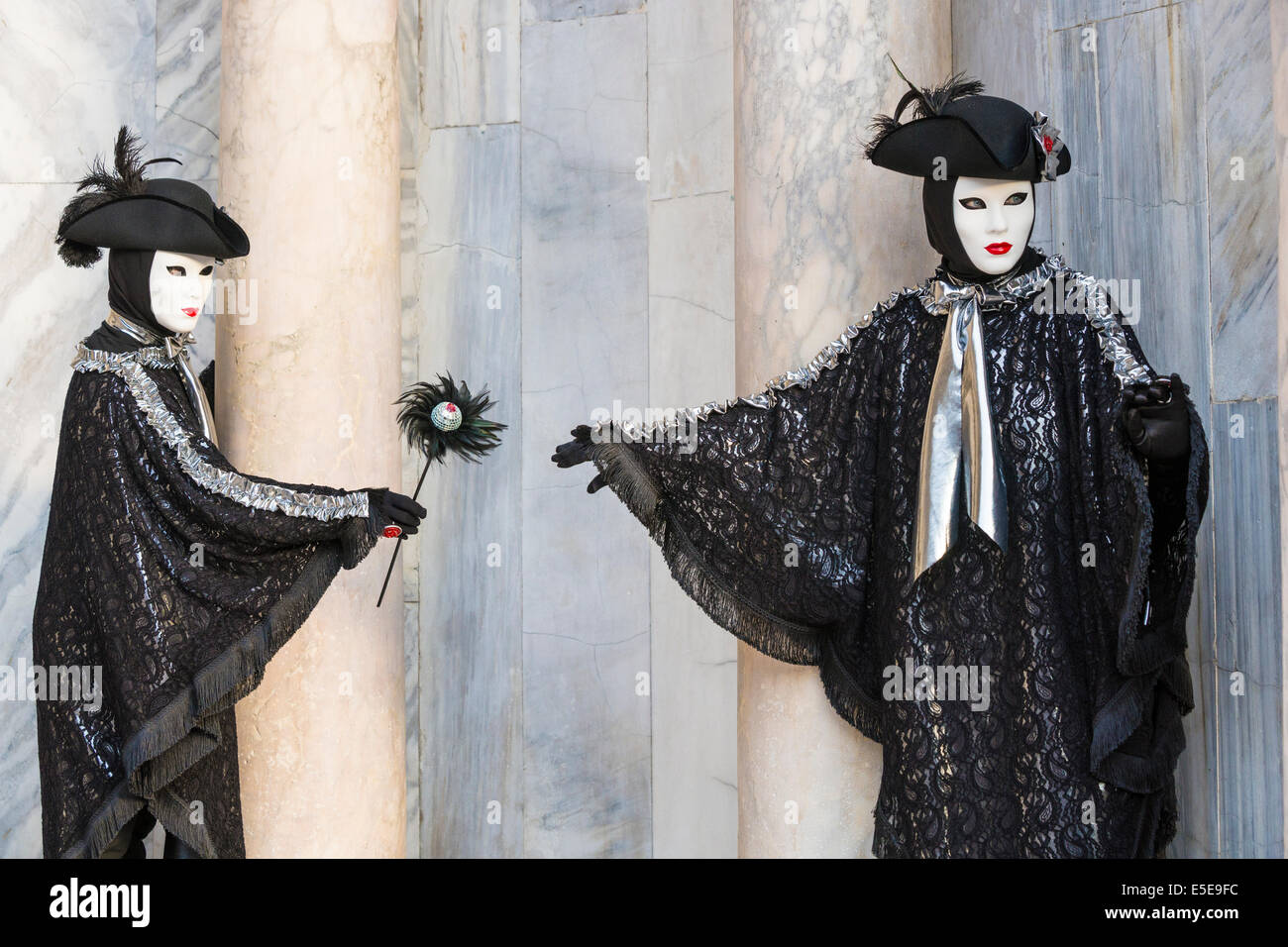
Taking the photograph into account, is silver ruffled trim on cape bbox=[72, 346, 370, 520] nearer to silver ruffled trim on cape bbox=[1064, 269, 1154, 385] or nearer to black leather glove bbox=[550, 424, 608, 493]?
black leather glove bbox=[550, 424, 608, 493]

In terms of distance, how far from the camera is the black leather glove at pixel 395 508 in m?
4.42

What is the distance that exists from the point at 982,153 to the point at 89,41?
4.00m

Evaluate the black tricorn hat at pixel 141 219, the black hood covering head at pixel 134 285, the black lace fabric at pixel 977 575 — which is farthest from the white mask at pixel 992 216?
the black hood covering head at pixel 134 285

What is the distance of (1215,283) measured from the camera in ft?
15.5

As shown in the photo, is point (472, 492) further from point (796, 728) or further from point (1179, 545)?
point (1179, 545)

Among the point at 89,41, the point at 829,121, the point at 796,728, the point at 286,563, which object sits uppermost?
the point at 89,41

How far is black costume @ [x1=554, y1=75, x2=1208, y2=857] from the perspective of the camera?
13.1ft

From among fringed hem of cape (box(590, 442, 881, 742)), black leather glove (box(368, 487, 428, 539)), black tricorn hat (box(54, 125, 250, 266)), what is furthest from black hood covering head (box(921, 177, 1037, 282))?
black tricorn hat (box(54, 125, 250, 266))

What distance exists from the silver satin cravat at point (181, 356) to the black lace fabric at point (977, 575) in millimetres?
1331

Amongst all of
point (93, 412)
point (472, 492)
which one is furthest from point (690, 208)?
point (93, 412)

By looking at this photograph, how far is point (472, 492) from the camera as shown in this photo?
627cm

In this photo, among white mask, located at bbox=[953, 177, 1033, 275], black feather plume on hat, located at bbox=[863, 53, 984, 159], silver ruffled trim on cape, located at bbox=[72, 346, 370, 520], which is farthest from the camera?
silver ruffled trim on cape, located at bbox=[72, 346, 370, 520]

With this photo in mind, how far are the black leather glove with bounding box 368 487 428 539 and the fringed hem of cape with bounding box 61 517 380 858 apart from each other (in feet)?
0.14
